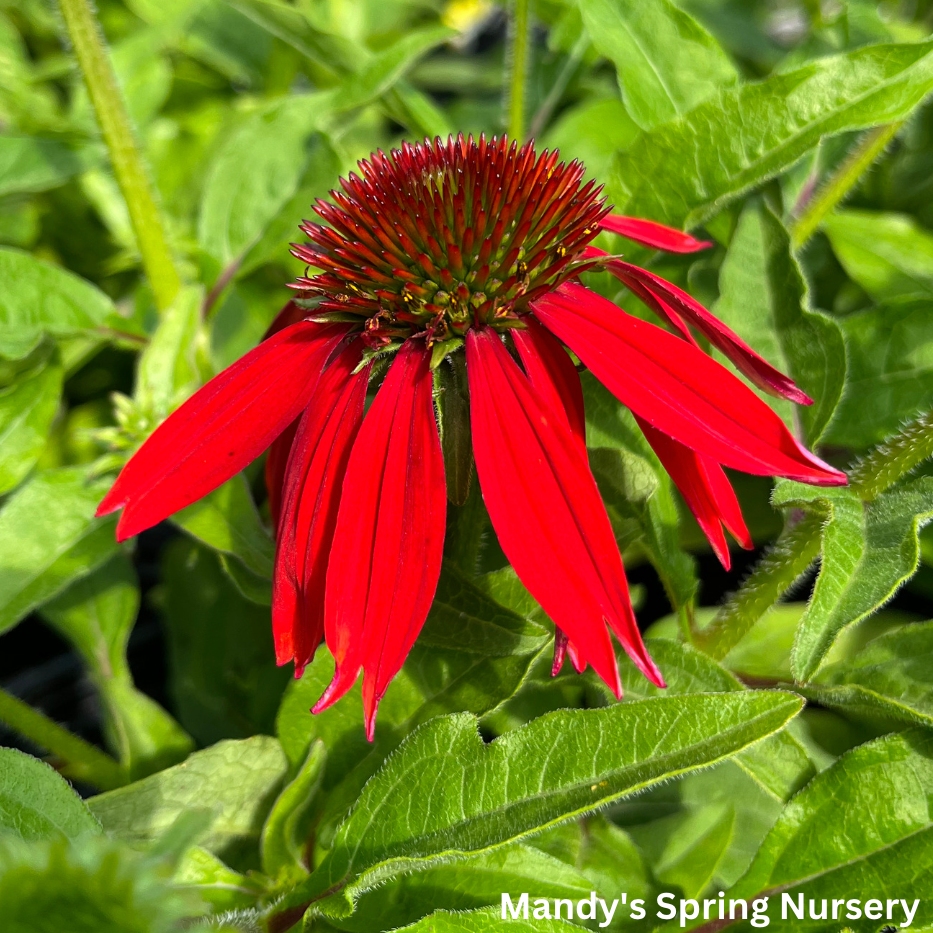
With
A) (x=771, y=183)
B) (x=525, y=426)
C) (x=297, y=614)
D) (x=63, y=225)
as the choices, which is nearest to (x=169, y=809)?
(x=297, y=614)

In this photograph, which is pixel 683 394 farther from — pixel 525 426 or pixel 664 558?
pixel 664 558

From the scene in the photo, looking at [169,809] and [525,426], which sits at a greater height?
[525,426]

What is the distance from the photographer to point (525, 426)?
0.52 metres

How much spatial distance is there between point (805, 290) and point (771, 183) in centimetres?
19

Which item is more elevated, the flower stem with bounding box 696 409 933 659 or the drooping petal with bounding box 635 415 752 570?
the drooping petal with bounding box 635 415 752 570

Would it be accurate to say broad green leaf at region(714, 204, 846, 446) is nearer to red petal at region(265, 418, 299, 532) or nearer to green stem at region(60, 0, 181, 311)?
red petal at region(265, 418, 299, 532)

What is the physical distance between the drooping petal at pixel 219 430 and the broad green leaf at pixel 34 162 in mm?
519

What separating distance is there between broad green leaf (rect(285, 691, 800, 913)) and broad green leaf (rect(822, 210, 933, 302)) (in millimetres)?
600

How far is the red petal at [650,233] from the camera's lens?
0.67 meters

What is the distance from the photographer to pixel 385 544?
51cm

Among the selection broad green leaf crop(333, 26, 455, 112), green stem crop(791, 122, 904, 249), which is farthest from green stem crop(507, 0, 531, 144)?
green stem crop(791, 122, 904, 249)

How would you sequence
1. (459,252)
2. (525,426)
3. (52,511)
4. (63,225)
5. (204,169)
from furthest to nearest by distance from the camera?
(63,225) < (204,169) < (52,511) < (459,252) < (525,426)

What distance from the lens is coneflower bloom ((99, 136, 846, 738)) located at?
494 millimetres

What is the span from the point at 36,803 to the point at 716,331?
50 cm
